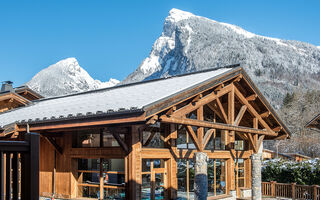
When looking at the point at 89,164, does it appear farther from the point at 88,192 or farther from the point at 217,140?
the point at 217,140

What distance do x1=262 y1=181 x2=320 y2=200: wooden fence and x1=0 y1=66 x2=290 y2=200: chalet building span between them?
3.17m

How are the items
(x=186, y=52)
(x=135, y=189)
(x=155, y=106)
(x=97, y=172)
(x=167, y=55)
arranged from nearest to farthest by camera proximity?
(x=155, y=106) → (x=135, y=189) → (x=97, y=172) → (x=186, y=52) → (x=167, y=55)

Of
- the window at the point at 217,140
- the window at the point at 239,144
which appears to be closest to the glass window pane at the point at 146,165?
the window at the point at 217,140

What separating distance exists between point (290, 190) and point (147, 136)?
37.1ft

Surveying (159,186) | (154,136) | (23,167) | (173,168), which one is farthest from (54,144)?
(23,167)

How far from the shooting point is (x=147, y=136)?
14.2 metres

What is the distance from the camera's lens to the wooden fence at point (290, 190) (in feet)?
61.1

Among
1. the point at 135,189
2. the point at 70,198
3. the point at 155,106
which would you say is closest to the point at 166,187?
the point at 135,189

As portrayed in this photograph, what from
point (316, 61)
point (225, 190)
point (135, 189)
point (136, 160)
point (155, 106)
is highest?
point (316, 61)

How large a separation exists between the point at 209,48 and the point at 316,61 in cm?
4341

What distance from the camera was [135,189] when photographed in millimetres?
11750

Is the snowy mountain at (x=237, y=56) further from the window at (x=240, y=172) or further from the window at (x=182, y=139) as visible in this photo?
the window at (x=182, y=139)

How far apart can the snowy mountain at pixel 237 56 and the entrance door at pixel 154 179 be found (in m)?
81.6

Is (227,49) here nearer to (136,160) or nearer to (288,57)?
(288,57)
